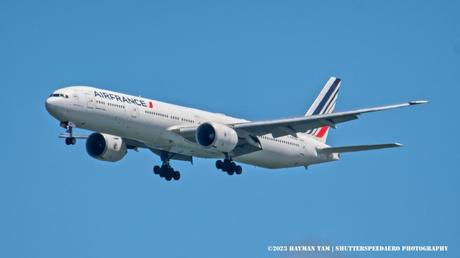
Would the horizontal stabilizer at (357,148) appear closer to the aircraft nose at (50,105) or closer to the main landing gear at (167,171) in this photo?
the main landing gear at (167,171)

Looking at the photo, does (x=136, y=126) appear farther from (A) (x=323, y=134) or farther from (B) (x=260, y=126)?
(A) (x=323, y=134)

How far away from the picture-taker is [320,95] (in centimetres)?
7494

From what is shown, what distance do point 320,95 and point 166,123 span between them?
57.3 feet

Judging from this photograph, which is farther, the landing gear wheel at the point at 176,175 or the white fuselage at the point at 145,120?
the landing gear wheel at the point at 176,175

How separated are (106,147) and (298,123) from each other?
39.0 ft

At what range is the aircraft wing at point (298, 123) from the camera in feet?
190

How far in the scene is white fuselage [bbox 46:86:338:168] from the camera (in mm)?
58031

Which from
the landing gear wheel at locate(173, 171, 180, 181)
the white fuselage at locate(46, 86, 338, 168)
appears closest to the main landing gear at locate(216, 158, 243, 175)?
the white fuselage at locate(46, 86, 338, 168)

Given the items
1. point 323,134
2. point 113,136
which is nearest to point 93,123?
point 113,136

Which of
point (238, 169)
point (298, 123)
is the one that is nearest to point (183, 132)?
point (238, 169)

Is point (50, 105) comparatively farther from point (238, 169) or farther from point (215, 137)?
point (238, 169)

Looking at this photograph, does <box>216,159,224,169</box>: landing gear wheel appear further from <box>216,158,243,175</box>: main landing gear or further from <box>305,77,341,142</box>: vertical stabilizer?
<box>305,77,341,142</box>: vertical stabilizer

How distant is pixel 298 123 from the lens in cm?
6084

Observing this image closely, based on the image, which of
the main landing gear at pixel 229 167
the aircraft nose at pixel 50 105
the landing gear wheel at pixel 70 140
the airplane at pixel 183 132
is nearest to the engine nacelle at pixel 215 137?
the airplane at pixel 183 132
